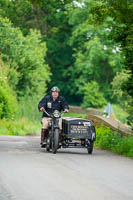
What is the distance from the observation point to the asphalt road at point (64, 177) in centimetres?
916

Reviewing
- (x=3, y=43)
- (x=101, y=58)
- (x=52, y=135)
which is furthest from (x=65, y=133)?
(x=101, y=58)

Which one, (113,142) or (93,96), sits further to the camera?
(93,96)

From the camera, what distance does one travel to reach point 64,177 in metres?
11.2

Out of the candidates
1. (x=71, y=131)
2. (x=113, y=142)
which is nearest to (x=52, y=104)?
(x=71, y=131)

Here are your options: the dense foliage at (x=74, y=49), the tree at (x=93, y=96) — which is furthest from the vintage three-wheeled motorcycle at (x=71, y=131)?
the tree at (x=93, y=96)

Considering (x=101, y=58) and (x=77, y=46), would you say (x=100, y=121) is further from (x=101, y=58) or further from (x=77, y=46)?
(x=77, y=46)

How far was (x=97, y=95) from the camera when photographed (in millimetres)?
80625

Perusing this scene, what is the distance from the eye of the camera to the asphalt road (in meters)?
9.16

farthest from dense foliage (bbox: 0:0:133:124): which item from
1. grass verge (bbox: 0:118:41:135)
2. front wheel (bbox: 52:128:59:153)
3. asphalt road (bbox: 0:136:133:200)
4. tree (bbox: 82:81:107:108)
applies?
asphalt road (bbox: 0:136:133:200)

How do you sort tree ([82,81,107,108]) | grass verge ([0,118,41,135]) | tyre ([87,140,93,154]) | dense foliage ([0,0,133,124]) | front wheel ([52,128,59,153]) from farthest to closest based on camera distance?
tree ([82,81,107,108]) → dense foliage ([0,0,133,124]) → grass verge ([0,118,41,135]) → tyre ([87,140,93,154]) → front wheel ([52,128,59,153])

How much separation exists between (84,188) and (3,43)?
112ft

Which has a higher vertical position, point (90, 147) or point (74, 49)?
point (74, 49)

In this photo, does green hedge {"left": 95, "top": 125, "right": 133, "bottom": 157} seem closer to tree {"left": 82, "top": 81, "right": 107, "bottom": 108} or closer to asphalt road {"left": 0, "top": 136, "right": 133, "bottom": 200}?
asphalt road {"left": 0, "top": 136, "right": 133, "bottom": 200}

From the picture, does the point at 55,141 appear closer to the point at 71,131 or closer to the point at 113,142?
the point at 71,131
